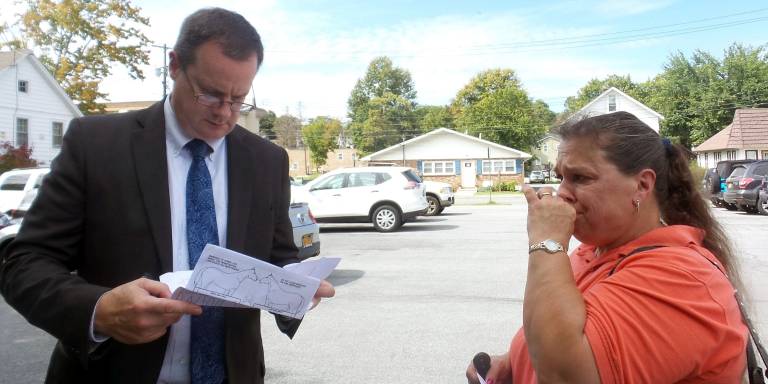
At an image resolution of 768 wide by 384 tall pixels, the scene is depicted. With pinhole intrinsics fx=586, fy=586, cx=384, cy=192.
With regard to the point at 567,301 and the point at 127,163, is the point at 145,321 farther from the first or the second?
the point at 567,301

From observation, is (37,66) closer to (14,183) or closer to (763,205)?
(14,183)

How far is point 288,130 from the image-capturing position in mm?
95938

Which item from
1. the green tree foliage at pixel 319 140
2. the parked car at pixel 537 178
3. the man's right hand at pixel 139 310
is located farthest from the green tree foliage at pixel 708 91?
the man's right hand at pixel 139 310

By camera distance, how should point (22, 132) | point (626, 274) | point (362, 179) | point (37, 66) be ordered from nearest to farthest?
point (626, 274)
point (362, 179)
point (22, 132)
point (37, 66)

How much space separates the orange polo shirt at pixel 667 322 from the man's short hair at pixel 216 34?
131cm

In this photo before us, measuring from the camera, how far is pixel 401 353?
5.14 meters

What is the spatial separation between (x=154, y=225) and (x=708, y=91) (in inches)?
2309

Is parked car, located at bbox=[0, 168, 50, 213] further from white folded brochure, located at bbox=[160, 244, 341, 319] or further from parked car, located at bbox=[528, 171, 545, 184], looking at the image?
parked car, located at bbox=[528, 171, 545, 184]

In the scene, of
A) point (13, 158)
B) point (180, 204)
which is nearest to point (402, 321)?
point (180, 204)

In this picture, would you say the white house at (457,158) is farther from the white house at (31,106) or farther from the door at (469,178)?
the white house at (31,106)

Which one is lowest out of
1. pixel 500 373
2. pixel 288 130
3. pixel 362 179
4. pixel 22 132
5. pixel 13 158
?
pixel 500 373

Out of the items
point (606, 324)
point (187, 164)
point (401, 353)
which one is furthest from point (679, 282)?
point (401, 353)

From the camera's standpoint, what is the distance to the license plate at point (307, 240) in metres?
9.12

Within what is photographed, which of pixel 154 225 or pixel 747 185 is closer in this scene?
pixel 154 225
